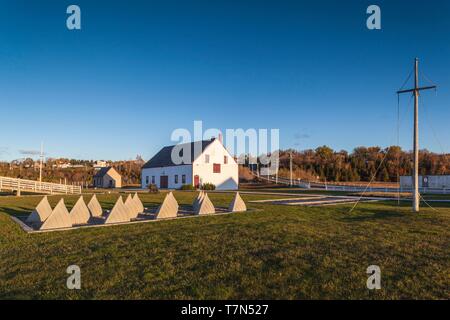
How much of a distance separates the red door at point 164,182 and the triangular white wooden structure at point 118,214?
115 feet

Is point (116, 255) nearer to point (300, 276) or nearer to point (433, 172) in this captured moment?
point (300, 276)

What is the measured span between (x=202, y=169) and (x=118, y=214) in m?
31.3

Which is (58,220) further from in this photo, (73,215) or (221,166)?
(221,166)

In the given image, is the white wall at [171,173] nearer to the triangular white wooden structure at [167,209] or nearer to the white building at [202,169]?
the white building at [202,169]

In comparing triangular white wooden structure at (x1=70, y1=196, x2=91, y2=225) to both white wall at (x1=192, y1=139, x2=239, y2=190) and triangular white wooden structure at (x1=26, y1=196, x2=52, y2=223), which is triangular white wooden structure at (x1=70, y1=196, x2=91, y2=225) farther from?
white wall at (x1=192, y1=139, x2=239, y2=190)

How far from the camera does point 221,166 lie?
4600 centimetres

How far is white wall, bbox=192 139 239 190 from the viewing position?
43750mm

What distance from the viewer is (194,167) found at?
142 ft

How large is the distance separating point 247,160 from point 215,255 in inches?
2762

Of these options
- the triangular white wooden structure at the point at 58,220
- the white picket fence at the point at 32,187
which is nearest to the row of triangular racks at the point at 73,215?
the triangular white wooden structure at the point at 58,220

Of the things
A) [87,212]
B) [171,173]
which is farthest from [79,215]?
[171,173]

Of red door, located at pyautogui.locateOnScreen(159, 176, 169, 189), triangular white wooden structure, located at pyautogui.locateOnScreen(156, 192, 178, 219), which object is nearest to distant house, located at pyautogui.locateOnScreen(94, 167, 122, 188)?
red door, located at pyautogui.locateOnScreen(159, 176, 169, 189)

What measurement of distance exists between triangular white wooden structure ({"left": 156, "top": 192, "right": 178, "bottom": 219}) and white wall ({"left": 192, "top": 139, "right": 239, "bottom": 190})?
29.2 m
